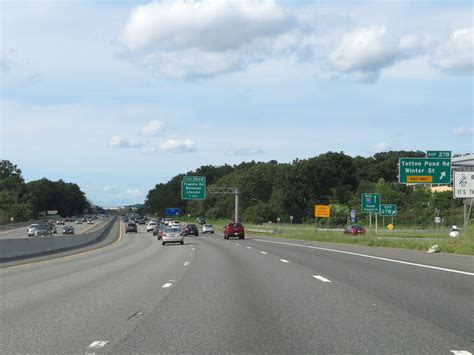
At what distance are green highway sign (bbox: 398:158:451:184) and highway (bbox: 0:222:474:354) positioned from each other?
22621 millimetres

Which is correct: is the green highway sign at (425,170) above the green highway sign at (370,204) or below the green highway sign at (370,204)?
above

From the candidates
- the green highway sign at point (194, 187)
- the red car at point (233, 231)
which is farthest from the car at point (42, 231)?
the red car at point (233, 231)

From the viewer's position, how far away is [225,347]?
817 centimetres

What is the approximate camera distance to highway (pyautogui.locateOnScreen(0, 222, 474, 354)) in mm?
8336

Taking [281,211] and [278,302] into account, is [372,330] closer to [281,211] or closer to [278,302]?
[278,302]

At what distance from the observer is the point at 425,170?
4162 cm

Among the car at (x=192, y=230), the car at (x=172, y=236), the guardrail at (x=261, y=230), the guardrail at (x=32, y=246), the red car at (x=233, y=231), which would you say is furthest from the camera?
the guardrail at (x=261, y=230)

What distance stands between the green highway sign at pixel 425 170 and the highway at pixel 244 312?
2262 cm

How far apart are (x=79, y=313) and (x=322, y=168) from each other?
119354 mm

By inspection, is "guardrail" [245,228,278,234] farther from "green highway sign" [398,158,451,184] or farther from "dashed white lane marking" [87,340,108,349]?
"dashed white lane marking" [87,340,108,349]

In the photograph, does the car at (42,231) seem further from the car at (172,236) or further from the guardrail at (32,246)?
the car at (172,236)

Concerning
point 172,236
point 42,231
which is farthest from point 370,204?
point 42,231

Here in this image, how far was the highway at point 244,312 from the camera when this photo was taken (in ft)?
27.3

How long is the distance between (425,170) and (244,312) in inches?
1299
